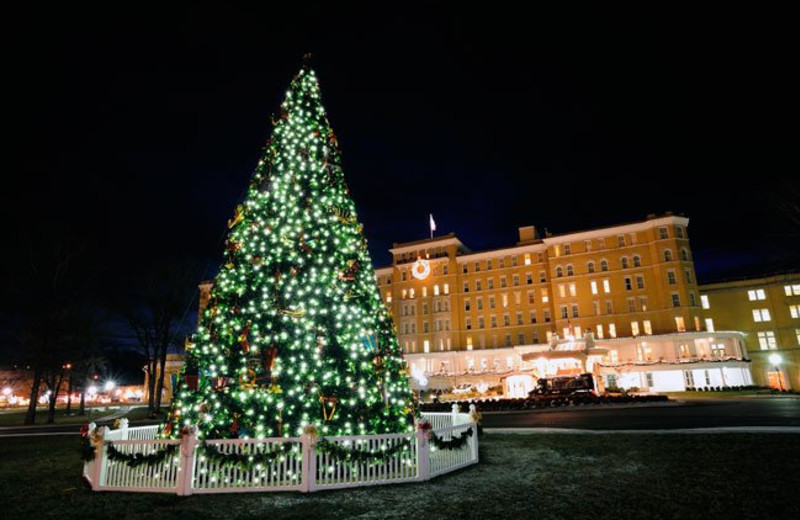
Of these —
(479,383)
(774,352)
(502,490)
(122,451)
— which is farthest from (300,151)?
(774,352)

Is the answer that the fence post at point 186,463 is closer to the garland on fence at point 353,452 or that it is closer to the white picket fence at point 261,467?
the white picket fence at point 261,467

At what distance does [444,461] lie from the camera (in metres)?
9.62

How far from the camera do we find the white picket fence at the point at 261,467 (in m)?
8.23

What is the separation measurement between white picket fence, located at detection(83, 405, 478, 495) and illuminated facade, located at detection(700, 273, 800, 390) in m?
67.0

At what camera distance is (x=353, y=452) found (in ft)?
28.0

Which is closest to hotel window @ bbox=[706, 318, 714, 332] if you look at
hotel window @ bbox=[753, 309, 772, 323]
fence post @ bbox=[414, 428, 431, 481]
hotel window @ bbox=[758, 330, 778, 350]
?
hotel window @ bbox=[753, 309, 772, 323]

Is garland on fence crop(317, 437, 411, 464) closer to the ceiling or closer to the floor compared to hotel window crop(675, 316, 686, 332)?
closer to the floor

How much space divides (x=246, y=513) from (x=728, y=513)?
7.10 meters

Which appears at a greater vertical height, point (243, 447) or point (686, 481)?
point (243, 447)

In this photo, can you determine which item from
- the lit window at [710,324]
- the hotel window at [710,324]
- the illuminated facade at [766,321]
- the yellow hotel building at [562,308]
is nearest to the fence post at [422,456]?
the yellow hotel building at [562,308]

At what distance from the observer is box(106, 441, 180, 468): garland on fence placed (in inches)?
332

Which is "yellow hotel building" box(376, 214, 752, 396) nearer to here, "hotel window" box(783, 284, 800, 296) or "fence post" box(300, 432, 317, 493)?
"hotel window" box(783, 284, 800, 296)

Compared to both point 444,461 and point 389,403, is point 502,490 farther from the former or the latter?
point 389,403

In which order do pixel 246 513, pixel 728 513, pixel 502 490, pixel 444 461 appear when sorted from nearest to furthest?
pixel 728 513, pixel 246 513, pixel 502 490, pixel 444 461
